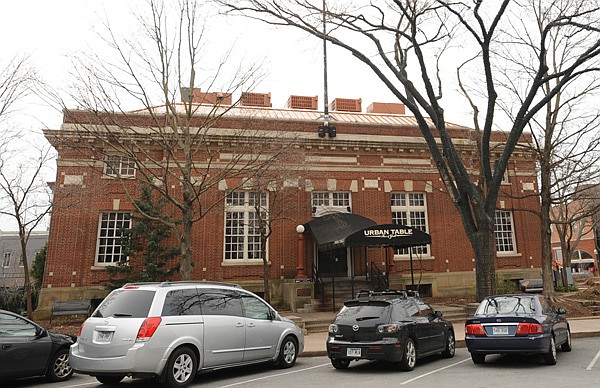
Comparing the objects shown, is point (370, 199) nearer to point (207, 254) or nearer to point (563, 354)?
point (207, 254)

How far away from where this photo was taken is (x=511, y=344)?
852 centimetres

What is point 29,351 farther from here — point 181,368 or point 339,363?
point 339,363

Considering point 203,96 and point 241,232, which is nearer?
point 203,96

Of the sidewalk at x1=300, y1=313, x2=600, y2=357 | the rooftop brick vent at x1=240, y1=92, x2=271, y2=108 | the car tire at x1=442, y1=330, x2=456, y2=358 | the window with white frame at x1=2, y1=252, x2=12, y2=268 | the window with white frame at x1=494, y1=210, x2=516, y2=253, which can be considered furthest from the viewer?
the window with white frame at x1=2, y1=252, x2=12, y2=268

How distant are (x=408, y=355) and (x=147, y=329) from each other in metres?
5.01

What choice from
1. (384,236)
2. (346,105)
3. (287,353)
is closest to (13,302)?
(287,353)

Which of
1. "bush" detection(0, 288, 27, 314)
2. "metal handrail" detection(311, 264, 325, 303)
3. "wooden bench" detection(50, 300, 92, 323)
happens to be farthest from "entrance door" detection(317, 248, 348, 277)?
"bush" detection(0, 288, 27, 314)

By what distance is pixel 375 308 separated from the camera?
Result: 8828 mm

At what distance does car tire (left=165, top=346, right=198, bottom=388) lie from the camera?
691 centimetres

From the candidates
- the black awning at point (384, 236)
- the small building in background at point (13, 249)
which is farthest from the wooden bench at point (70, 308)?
the small building in background at point (13, 249)

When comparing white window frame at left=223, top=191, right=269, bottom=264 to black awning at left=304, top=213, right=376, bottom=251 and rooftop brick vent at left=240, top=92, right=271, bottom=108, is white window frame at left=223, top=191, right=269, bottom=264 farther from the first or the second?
rooftop brick vent at left=240, top=92, right=271, bottom=108

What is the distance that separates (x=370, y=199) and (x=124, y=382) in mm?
16057

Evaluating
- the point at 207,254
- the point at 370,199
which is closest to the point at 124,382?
the point at 207,254

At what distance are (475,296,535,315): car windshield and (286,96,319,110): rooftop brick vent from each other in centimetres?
2006
